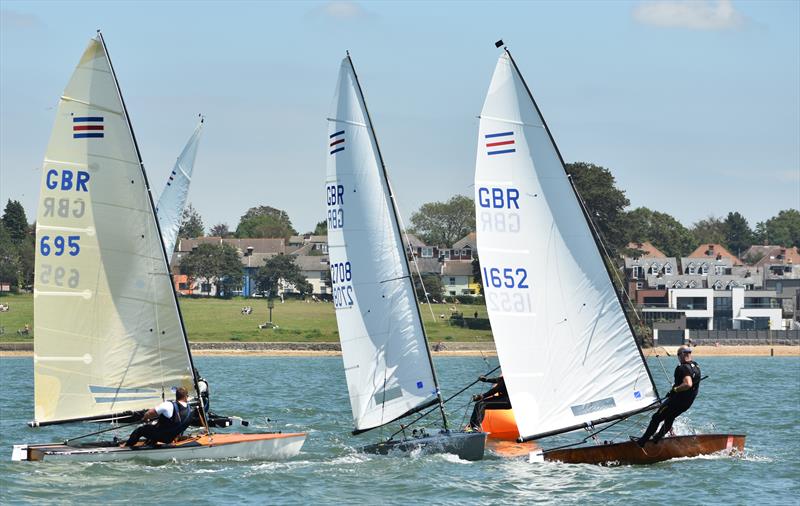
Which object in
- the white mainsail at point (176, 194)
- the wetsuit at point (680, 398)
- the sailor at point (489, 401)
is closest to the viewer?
the wetsuit at point (680, 398)

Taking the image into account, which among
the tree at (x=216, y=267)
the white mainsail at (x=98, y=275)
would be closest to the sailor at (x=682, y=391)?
the white mainsail at (x=98, y=275)

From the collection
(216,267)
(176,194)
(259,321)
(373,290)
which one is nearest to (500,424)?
(373,290)

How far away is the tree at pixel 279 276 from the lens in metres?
123

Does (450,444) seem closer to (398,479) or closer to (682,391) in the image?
(398,479)

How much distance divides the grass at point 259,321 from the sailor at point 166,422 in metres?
67.5

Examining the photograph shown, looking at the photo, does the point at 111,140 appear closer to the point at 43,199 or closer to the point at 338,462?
the point at 43,199

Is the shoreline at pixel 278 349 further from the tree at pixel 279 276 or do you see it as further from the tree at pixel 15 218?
the tree at pixel 15 218

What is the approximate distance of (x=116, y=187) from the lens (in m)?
23.6

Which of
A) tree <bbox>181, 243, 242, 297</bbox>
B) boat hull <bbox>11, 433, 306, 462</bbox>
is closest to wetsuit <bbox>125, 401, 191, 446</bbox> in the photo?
boat hull <bbox>11, 433, 306, 462</bbox>

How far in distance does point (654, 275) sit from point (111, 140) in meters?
103

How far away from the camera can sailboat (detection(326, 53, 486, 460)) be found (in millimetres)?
23969

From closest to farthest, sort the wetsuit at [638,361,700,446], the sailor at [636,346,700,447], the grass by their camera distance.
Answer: the sailor at [636,346,700,447], the wetsuit at [638,361,700,446], the grass

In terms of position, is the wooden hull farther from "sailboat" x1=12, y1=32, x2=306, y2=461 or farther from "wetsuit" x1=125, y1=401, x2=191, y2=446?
"wetsuit" x1=125, y1=401, x2=191, y2=446

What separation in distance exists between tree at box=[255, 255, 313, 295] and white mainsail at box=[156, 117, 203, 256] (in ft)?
275
